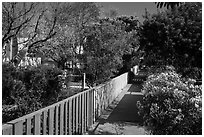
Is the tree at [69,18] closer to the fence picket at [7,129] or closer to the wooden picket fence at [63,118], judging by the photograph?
the wooden picket fence at [63,118]

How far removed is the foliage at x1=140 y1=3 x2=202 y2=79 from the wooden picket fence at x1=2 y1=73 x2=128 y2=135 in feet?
10.9

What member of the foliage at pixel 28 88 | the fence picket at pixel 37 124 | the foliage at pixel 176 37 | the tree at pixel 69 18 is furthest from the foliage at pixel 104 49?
the tree at pixel 69 18

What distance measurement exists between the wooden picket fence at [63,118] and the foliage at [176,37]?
3.32 m

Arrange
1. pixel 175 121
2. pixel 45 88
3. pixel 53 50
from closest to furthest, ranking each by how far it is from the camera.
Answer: pixel 175 121
pixel 45 88
pixel 53 50

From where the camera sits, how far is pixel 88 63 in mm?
7953

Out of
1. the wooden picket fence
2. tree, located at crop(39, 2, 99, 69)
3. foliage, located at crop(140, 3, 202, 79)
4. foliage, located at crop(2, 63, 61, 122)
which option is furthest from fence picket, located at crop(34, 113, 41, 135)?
tree, located at crop(39, 2, 99, 69)

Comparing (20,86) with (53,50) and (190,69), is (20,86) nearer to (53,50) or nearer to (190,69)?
(190,69)

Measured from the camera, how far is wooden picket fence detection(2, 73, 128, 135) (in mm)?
2692

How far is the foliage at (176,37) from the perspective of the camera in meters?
8.19

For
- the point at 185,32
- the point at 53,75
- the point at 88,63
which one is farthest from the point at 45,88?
the point at 185,32

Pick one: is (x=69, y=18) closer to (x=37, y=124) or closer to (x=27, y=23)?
(x=27, y=23)

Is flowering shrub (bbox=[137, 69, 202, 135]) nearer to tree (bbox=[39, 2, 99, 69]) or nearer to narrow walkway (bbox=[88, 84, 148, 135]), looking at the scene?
narrow walkway (bbox=[88, 84, 148, 135])

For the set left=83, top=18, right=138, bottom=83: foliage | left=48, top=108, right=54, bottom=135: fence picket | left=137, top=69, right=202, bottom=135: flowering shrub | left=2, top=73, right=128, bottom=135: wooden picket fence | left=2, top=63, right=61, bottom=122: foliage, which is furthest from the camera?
left=83, top=18, right=138, bottom=83: foliage

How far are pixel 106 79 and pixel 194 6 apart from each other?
4022mm
